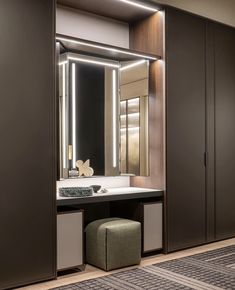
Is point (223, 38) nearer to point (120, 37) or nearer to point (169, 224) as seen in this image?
point (120, 37)

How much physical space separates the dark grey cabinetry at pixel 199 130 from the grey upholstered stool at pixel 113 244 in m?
0.57

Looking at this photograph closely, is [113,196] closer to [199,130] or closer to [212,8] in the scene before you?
[199,130]

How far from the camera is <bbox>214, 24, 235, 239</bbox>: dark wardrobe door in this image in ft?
15.2

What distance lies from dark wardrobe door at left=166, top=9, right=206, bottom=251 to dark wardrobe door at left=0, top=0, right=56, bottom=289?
1.40 metres

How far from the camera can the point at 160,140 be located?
163 inches

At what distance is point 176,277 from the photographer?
3299mm

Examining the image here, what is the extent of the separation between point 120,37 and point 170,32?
59 centimetres

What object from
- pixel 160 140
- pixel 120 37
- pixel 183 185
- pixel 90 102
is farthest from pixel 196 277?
pixel 120 37

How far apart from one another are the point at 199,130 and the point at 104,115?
43.7 inches

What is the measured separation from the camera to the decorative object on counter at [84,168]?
3.92 metres

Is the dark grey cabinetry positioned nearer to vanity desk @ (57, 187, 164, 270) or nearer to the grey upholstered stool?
vanity desk @ (57, 187, 164, 270)

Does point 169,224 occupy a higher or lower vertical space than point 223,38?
lower

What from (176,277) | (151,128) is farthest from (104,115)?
(176,277)

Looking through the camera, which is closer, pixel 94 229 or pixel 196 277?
pixel 196 277
